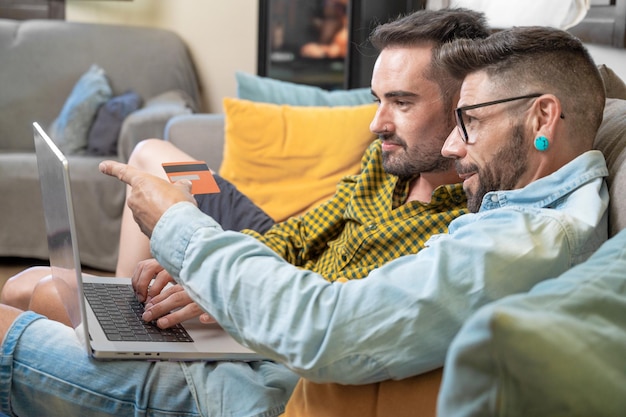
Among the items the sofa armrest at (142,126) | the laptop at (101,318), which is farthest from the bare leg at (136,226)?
the sofa armrest at (142,126)

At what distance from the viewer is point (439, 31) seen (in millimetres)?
1865

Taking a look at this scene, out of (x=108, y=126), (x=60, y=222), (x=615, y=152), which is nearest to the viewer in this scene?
(x=615, y=152)

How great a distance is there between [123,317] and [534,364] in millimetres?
1018

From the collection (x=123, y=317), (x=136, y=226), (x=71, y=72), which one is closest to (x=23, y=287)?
(x=136, y=226)

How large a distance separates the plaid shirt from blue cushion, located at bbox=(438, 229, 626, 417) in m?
0.92

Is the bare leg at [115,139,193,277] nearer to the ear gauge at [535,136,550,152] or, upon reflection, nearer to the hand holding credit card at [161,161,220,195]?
the hand holding credit card at [161,161,220,195]

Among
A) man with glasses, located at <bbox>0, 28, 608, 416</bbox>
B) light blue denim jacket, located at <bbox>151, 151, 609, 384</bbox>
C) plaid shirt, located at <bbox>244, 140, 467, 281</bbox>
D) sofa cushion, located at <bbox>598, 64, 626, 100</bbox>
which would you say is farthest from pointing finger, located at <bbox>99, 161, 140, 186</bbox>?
sofa cushion, located at <bbox>598, 64, 626, 100</bbox>

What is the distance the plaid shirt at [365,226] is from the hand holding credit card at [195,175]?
0.33 m

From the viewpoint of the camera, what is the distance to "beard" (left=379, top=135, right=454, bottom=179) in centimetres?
181

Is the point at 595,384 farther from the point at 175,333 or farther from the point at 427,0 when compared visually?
the point at 427,0

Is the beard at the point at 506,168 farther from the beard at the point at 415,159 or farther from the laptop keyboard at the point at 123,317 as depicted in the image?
the laptop keyboard at the point at 123,317

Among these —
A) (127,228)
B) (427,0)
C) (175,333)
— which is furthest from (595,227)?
(427,0)

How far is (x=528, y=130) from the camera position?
1287 mm

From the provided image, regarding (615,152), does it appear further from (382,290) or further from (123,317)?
(123,317)
